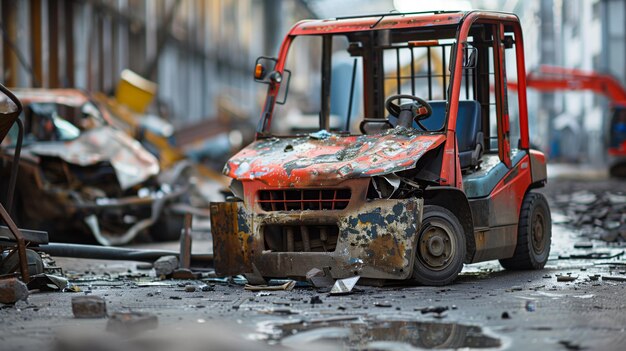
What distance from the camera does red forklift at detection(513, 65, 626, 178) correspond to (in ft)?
112

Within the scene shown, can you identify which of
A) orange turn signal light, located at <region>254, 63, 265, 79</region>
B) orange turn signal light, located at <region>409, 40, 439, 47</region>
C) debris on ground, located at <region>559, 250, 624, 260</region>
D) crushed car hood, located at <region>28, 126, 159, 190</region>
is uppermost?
orange turn signal light, located at <region>409, 40, 439, 47</region>

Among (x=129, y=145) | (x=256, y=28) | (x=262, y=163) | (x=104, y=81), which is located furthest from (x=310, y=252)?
(x=256, y=28)

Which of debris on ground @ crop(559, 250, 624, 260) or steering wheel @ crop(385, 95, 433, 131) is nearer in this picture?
steering wheel @ crop(385, 95, 433, 131)

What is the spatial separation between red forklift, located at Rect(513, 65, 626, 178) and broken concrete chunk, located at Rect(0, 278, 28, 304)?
27.3 metres

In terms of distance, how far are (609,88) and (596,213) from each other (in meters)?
19.7

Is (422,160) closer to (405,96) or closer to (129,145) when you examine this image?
(405,96)

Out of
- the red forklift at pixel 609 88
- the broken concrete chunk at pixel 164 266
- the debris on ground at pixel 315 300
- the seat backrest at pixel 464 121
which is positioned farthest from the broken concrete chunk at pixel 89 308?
the red forklift at pixel 609 88

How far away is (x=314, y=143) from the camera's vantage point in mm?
10383

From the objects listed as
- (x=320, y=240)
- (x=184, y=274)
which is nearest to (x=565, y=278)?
(x=320, y=240)

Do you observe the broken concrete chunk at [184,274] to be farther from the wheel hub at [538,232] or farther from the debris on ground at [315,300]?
the wheel hub at [538,232]

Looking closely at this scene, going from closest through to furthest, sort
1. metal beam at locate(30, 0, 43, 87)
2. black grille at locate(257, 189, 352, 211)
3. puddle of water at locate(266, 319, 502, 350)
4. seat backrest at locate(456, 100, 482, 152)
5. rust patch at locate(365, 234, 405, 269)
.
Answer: puddle of water at locate(266, 319, 502, 350) < rust patch at locate(365, 234, 405, 269) < black grille at locate(257, 189, 352, 211) < seat backrest at locate(456, 100, 482, 152) < metal beam at locate(30, 0, 43, 87)

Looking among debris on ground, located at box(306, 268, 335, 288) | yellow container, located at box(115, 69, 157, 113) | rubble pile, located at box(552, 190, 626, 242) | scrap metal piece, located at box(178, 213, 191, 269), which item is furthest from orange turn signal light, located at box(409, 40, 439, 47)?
yellow container, located at box(115, 69, 157, 113)

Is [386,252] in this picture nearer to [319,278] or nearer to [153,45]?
[319,278]

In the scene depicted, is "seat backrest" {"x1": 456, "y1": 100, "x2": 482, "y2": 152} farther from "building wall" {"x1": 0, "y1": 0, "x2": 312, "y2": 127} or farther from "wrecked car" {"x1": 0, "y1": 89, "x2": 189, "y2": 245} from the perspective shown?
"building wall" {"x1": 0, "y1": 0, "x2": 312, "y2": 127}
